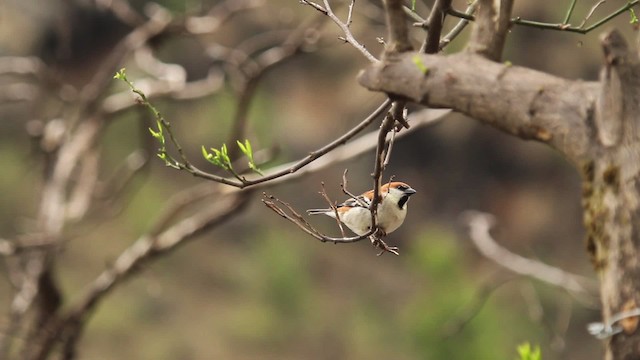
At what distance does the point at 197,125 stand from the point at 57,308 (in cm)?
222

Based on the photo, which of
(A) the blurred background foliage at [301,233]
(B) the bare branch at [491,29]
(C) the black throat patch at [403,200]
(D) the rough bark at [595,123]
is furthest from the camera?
(A) the blurred background foliage at [301,233]

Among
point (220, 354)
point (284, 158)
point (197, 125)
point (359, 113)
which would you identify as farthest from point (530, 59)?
point (220, 354)

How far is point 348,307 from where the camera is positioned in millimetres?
4793

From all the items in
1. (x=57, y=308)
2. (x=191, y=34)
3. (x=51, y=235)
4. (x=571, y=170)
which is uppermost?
(x=191, y=34)

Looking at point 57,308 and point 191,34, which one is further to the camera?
point 191,34

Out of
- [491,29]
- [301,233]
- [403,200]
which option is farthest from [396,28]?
[301,233]

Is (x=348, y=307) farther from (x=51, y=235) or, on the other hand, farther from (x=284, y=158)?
(x=51, y=235)

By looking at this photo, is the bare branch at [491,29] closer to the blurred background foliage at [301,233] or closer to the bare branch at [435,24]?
the bare branch at [435,24]

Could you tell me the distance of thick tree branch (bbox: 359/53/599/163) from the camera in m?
0.83

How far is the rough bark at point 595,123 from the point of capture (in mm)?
794

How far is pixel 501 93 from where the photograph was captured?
869mm

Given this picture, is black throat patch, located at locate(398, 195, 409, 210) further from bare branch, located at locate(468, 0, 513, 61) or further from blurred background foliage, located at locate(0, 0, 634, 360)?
blurred background foliage, located at locate(0, 0, 634, 360)

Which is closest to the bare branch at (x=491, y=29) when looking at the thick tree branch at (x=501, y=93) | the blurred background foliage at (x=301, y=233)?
the thick tree branch at (x=501, y=93)

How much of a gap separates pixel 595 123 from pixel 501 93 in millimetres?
95
